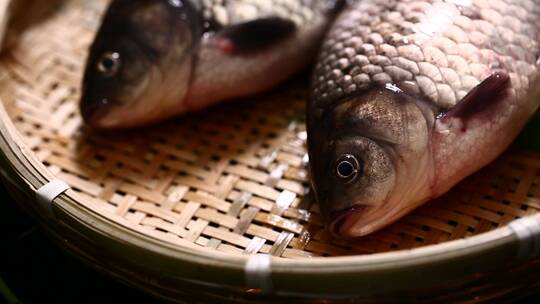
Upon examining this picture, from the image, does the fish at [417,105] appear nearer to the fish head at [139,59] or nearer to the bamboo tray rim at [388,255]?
the bamboo tray rim at [388,255]

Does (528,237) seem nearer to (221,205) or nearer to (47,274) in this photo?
(221,205)

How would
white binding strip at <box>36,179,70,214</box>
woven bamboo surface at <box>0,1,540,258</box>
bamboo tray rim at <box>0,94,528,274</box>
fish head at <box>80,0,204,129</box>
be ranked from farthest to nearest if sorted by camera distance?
fish head at <box>80,0,204,129</box> < woven bamboo surface at <box>0,1,540,258</box> < white binding strip at <box>36,179,70,214</box> < bamboo tray rim at <box>0,94,528,274</box>

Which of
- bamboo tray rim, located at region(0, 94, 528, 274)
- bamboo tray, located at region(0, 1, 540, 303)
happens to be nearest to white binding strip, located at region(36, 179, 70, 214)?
bamboo tray, located at region(0, 1, 540, 303)

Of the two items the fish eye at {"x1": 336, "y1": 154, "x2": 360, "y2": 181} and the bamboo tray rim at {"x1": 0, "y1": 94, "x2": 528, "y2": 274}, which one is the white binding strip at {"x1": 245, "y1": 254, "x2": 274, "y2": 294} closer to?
the bamboo tray rim at {"x1": 0, "y1": 94, "x2": 528, "y2": 274}

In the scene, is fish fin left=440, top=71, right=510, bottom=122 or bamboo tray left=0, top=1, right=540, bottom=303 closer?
bamboo tray left=0, top=1, right=540, bottom=303

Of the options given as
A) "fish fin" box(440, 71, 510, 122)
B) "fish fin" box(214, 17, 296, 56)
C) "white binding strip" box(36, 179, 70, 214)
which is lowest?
"white binding strip" box(36, 179, 70, 214)

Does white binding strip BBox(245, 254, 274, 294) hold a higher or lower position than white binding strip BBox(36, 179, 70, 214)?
higher

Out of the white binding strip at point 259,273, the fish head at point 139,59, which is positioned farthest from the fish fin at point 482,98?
the fish head at point 139,59
